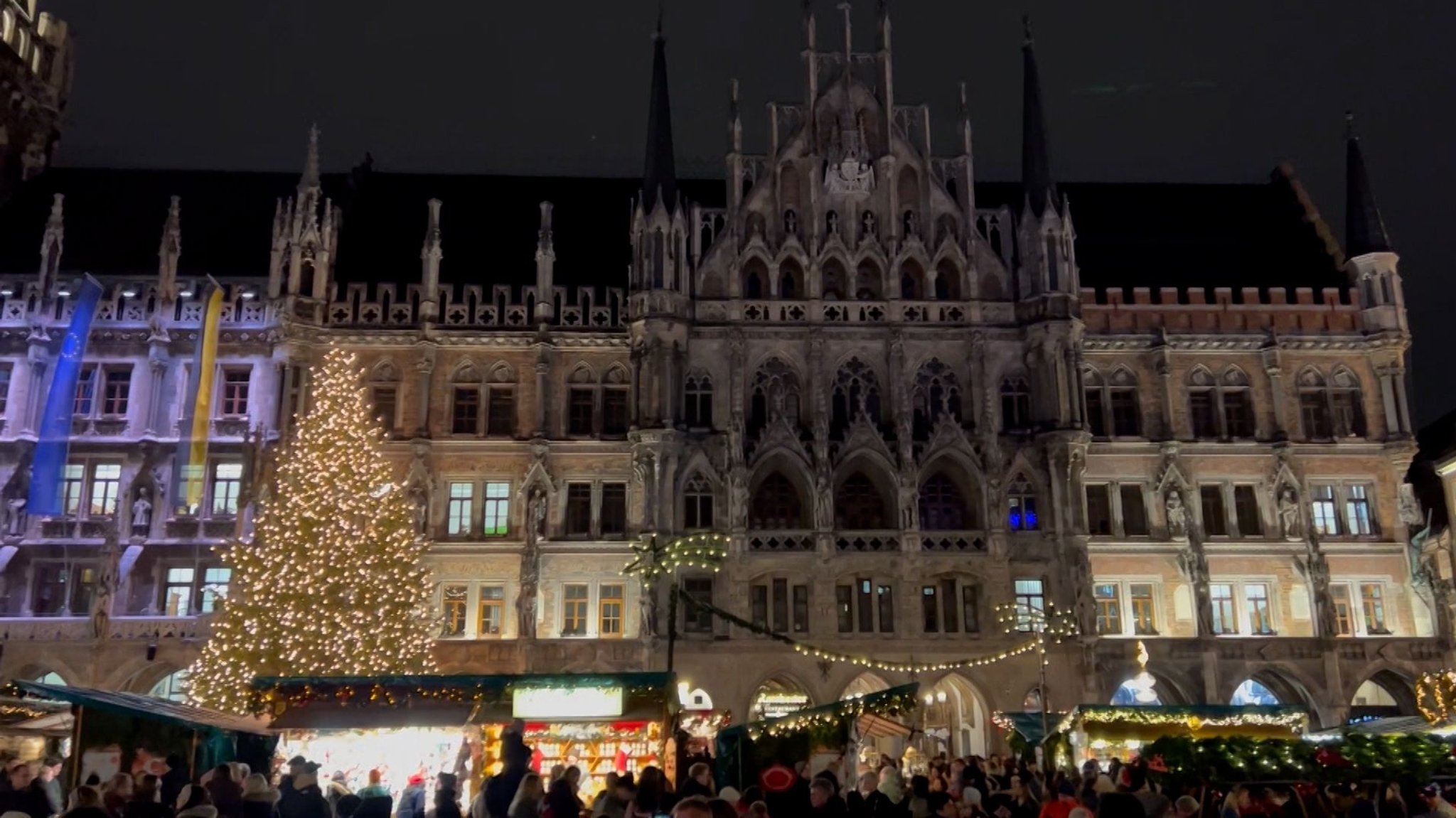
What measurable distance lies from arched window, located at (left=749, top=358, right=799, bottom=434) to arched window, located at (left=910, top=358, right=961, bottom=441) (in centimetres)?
390

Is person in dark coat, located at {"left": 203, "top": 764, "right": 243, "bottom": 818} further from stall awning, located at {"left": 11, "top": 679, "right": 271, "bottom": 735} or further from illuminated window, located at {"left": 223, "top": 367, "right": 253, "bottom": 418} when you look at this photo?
illuminated window, located at {"left": 223, "top": 367, "right": 253, "bottom": 418}

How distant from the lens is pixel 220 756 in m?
20.3

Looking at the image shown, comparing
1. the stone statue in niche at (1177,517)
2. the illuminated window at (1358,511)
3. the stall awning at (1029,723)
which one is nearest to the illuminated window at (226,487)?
the stall awning at (1029,723)

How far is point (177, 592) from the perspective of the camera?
1527 inches

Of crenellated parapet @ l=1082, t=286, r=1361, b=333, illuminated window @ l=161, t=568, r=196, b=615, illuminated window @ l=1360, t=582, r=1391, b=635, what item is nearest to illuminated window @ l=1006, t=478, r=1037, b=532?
crenellated parapet @ l=1082, t=286, r=1361, b=333

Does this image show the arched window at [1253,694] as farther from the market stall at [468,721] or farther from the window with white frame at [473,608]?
the market stall at [468,721]

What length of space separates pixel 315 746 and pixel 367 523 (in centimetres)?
1135

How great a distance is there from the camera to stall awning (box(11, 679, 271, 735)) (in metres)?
17.6

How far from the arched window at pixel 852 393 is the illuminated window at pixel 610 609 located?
8794 mm

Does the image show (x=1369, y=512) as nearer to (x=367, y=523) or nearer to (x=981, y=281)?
(x=981, y=281)

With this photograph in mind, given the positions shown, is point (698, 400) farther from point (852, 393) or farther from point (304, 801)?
point (304, 801)

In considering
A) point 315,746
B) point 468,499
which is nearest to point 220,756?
point 315,746

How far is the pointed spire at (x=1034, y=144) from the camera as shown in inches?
1676

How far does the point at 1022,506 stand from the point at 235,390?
26.1 m
